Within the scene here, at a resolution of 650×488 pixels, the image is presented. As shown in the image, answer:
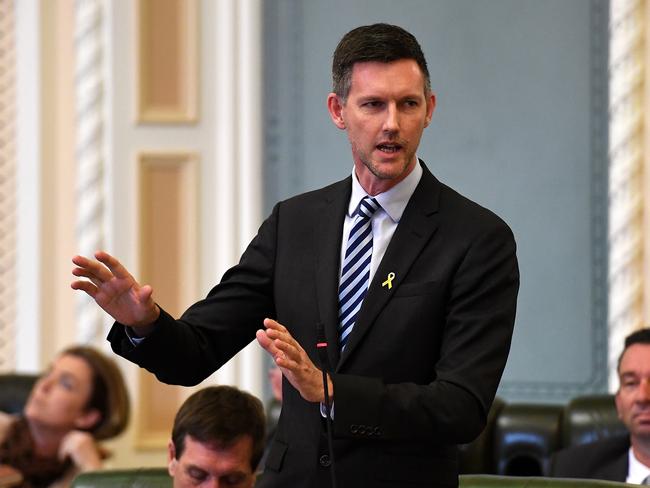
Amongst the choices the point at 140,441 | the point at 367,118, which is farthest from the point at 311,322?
the point at 140,441

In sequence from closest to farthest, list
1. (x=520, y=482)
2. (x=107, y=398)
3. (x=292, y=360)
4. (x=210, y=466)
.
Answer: (x=292, y=360) → (x=520, y=482) → (x=210, y=466) → (x=107, y=398)

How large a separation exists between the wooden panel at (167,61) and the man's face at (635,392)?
7.61 ft

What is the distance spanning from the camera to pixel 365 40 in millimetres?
2047

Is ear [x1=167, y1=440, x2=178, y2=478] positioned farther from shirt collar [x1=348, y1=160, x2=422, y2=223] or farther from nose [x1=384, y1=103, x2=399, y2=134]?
nose [x1=384, y1=103, x2=399, y2=134]

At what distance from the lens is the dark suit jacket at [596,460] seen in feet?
11.8

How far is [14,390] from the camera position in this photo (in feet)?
15.9

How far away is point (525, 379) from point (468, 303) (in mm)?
3160

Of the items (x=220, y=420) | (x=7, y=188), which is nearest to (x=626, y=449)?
(x=220, y=420)

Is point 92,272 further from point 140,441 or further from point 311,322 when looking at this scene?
point 140,441

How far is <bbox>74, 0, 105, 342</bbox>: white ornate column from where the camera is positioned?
534 cm

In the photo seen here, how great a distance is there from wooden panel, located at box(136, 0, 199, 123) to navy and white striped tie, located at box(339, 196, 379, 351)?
3326 mm

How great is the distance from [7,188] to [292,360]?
3940mm

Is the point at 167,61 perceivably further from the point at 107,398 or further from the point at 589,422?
the point at 589,422

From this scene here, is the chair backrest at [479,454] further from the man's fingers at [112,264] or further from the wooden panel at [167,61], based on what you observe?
the man's fingers at [112,264]
